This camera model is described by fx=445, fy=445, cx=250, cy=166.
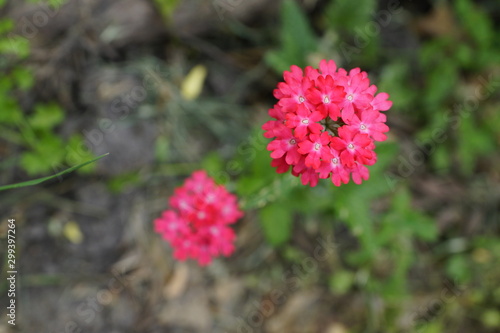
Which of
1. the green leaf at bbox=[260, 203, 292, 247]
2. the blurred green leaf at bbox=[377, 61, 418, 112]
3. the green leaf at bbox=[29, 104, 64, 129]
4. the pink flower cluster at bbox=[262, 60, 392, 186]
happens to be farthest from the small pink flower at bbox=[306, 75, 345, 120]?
the green leaf at bbox=[29, 104, 64, 129]

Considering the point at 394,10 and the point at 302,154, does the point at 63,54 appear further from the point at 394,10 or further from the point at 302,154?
the point at 394,10

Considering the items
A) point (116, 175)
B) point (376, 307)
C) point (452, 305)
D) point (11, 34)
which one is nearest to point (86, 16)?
point (11, 34)

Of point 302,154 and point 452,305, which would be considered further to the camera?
point 452,305

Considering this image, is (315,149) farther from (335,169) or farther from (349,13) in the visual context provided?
(349,13)

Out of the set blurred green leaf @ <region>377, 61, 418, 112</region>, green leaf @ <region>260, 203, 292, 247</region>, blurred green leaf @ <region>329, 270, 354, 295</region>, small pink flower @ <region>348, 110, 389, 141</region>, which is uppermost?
small pink flower @ <region>348, 110, 389, 141</region>

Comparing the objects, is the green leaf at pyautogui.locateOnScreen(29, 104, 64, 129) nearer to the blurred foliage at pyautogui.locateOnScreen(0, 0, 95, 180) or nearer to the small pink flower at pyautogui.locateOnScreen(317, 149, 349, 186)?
the blurred foliage at pyautogui.locateOnScreen(0, 0, 95, 180)

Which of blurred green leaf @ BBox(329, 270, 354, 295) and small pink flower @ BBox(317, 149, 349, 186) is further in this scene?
blurred green leaf @ BBox(329, 270, 354, 295)

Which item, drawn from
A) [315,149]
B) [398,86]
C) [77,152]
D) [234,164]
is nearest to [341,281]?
[234,164]
